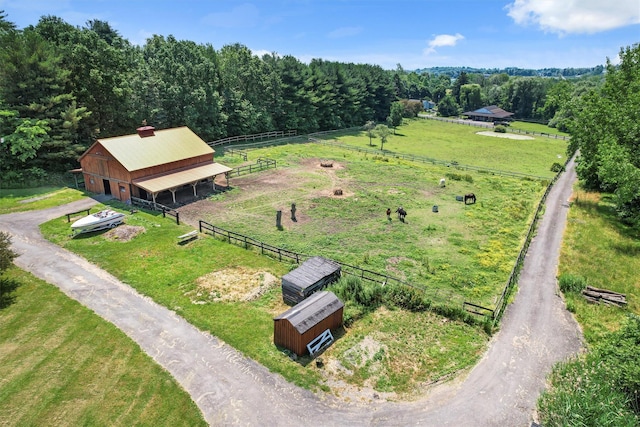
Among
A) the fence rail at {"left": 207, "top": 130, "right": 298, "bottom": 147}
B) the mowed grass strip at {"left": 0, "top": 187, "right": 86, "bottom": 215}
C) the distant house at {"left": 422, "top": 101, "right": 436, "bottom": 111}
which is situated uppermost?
the distant house at {"left": 422, "top": 101, "right": 436, "bottom": 111}

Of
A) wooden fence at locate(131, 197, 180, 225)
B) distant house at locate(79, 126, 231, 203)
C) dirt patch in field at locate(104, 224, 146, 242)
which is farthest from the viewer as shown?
distant house at locate(79, 126, 231, 203)

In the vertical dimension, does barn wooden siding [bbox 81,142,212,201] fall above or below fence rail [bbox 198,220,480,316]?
above

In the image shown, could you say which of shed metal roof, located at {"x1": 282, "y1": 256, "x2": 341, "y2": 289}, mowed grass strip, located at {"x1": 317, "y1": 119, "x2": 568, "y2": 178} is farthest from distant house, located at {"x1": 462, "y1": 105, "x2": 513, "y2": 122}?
shed metal roof, located at {"x1": 282, "y1": 256, "x2": 341, "y2": 289}

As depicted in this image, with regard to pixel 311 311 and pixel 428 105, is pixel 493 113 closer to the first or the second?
pixel 428 105

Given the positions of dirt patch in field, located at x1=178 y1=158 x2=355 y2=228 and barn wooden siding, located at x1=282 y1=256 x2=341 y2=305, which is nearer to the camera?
barn wooden siding, located at x1=282 y1=256 x2=341 y2=305

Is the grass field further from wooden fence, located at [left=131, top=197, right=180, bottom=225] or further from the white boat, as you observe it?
the white boat

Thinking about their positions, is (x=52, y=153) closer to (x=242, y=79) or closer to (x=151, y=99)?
(x=151, y=99)

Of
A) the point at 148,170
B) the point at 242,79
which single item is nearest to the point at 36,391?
the point at 148,170
